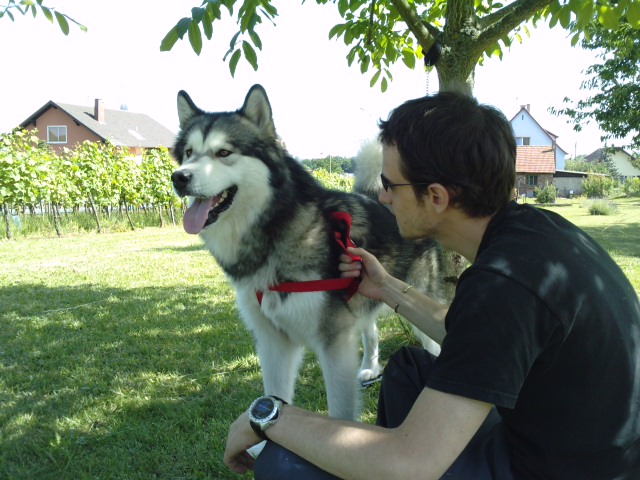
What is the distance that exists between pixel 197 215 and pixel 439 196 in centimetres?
159

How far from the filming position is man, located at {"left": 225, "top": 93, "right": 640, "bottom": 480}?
3.92 feet

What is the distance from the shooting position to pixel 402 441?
126 centimetres

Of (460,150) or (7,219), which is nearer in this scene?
(460,150)

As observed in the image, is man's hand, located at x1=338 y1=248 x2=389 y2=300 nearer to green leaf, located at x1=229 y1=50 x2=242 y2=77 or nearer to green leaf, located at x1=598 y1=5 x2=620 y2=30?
green leaf, located at x1=229 y1=50 x2=242 y2=77

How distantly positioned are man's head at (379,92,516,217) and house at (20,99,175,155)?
41164mm

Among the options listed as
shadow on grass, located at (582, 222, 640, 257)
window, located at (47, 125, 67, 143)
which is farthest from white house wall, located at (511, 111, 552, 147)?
window, located at (47, 125, 67, 143)

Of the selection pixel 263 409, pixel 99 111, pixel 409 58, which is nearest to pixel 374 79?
pixel 409 58

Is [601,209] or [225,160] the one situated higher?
[225,160]

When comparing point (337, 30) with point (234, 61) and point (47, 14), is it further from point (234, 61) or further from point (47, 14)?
point (47, 14)

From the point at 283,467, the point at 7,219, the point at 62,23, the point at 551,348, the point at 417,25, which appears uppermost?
the point at 417,25

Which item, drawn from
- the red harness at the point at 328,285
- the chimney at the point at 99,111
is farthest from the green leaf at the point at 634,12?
the chimney at the point at 99,111

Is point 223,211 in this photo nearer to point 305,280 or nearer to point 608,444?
point 305,280

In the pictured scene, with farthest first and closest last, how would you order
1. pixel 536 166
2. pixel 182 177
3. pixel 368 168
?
pixel 536 166 → pixel 368 168 → pixel 182 177

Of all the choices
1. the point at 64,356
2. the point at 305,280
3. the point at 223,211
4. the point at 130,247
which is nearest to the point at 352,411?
the point at 305,280
